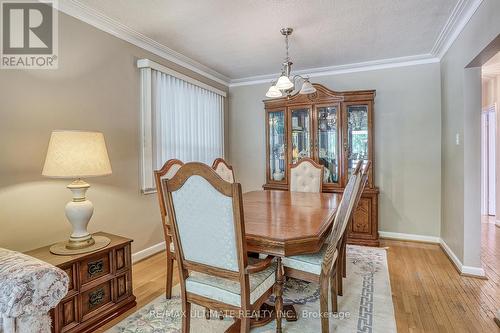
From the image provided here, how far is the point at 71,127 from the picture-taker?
2371mm

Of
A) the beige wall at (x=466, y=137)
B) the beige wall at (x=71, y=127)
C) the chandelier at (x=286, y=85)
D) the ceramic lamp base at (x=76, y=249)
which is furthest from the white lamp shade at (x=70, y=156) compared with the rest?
the beige wall at (x=466, y=137)

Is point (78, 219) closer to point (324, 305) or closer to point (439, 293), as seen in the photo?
point (324, 305)

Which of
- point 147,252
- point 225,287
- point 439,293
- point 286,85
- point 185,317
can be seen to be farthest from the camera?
point 147,252

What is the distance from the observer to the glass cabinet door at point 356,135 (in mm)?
3701

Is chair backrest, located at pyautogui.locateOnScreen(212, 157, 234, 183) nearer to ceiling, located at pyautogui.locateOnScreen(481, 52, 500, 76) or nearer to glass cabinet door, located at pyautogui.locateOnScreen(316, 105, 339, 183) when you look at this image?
glass cabinet door, located at pyautogui.locateOnScreen(316, 105, 339, 183)

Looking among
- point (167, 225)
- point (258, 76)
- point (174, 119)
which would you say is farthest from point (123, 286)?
point (258, 76)

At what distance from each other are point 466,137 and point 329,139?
159 cm

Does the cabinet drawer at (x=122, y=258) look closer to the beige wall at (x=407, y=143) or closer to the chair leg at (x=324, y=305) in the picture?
the chair leg at (x=324, y=305)

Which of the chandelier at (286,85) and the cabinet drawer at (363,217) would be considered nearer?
the chandelier at (286,85)

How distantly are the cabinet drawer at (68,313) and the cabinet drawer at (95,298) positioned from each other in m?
0.05

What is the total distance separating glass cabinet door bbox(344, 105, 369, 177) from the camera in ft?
12.1

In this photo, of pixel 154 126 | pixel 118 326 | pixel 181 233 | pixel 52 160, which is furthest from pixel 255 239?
pixel 154 126

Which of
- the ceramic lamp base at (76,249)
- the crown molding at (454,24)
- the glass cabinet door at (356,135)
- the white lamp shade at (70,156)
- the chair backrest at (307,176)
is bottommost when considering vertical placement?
the ceramic lamp base at (76,249)

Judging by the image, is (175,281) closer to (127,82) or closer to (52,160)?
(52,160)
